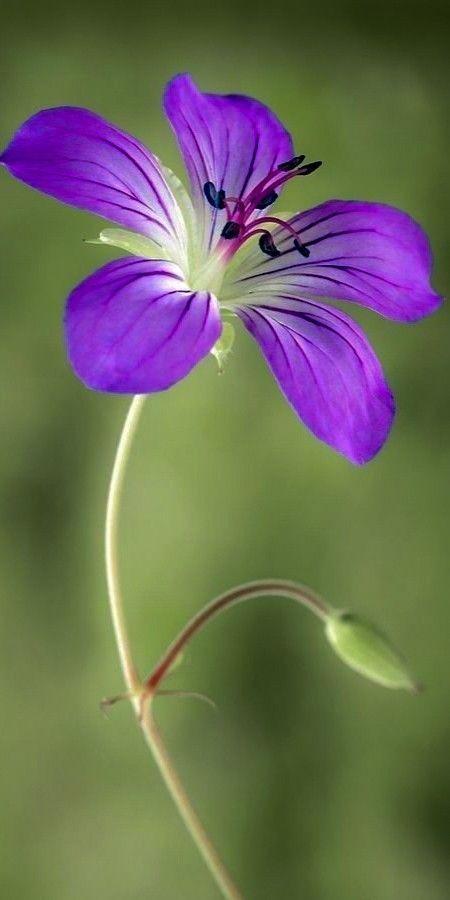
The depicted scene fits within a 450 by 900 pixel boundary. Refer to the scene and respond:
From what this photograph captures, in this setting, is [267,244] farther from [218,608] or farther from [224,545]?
[224,545]

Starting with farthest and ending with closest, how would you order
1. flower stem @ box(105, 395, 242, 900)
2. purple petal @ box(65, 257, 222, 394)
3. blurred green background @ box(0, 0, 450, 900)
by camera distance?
blurred green background @ box(0, 0, 450, 900)
flower stem @ box(105, 395, 242, 900)
purple petal @ box(65, 257, 222, 394)

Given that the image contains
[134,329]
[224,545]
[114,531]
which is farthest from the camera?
[224,545]

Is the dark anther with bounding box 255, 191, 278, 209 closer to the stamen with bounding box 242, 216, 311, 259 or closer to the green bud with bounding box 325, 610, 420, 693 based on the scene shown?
the stamen with bounding box 242, 216, 311, 259

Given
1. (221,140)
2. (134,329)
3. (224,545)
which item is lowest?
(224,545)

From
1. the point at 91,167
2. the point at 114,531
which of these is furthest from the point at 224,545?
the point at 91,167

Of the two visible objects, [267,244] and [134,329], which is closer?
[134,329]

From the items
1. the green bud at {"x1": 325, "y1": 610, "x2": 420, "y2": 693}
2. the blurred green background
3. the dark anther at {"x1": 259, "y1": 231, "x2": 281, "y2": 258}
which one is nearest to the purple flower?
the dark anther at {"x1": 259, "y1": 231, "x2": 281, "y2": 258}
